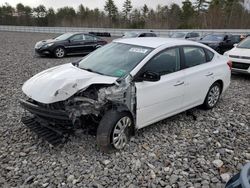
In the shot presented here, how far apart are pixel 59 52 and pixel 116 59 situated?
30.5 feet

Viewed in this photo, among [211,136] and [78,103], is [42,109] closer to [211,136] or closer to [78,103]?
[78,103]

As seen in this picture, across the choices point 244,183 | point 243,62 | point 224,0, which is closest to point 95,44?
point 243,62

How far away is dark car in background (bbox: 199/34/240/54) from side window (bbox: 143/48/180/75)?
411 inches

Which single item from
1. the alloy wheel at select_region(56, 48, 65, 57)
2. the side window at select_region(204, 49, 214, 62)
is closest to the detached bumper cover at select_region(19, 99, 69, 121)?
the side window at select_region(204, 49, 214, 62)

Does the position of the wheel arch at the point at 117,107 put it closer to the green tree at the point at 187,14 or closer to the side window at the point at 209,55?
the side window at the point at 209,55

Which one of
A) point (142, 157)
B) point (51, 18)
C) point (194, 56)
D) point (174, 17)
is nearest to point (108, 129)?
point (142, 157)

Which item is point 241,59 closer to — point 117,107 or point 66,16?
point 117,107

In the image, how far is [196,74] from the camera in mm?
4754

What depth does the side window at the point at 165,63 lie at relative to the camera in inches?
161

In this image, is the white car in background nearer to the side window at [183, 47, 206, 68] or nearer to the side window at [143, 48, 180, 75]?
the side window at [183, 47, 206, 68]

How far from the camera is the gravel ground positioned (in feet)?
10.6

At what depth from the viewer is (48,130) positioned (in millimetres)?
3785

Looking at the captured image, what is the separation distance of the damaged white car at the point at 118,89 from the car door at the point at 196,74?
0.06 feet

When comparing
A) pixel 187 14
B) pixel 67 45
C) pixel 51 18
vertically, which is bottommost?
pixel 67 45
